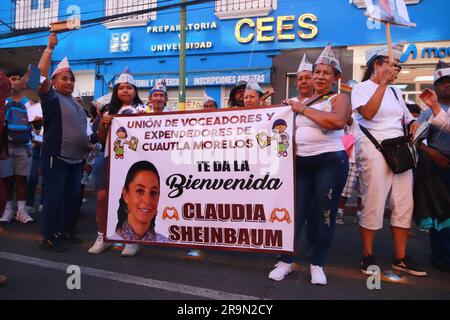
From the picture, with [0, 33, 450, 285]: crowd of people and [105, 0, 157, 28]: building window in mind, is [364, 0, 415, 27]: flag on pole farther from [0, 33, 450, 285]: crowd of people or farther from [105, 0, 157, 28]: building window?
[105, 0, 157, 28]: building window

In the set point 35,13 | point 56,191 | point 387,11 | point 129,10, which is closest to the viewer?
point 387,11

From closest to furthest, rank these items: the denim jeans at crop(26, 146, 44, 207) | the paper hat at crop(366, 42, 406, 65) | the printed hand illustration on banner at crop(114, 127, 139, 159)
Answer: the paper hat at crop(366, 42, 406, 65) < the printed hand illustration on banner at crop(114, 127, 139, 159) < the denim jeans at crop(26, 146, 44, 207)

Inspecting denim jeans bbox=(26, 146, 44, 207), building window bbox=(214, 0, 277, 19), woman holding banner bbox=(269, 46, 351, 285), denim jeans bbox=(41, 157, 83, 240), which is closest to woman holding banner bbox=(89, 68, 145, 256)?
denim jeans bbox=(41, 157, 83, 240)

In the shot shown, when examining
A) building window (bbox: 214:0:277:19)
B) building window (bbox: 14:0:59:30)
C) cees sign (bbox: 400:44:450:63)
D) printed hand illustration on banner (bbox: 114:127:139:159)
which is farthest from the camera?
building window (bbox: 14:0:59:30)

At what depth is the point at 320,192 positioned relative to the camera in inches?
115

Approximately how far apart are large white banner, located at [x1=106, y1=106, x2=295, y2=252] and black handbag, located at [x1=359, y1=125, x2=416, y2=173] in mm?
815

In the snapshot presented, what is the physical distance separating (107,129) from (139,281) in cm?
168

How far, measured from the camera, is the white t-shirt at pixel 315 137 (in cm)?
294

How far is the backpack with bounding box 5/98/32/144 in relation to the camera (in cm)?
505

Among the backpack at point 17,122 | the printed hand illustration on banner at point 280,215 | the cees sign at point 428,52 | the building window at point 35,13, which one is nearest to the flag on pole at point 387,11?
the printed hand illustration on banner at point 280,215

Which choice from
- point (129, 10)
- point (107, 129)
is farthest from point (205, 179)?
point (129, 10)

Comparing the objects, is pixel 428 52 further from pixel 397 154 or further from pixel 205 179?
pixel 205 179

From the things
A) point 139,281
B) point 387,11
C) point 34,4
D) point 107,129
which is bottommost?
point 139,281
